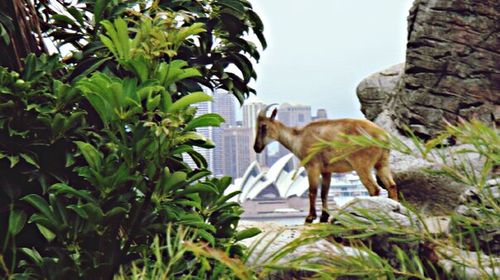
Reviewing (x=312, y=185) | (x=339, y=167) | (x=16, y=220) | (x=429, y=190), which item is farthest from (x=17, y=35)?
(x=429, y=190)

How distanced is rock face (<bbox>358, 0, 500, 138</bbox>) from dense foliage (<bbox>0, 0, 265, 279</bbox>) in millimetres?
3095

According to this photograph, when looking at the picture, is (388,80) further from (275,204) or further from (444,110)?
(275,204)

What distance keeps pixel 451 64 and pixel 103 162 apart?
3.56 meters

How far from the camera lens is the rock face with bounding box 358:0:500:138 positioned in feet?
17.1

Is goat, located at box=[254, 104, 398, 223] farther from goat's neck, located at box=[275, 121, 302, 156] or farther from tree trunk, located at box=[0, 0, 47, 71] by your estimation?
tree trunk, located at box=[0, 0, 47, 71]

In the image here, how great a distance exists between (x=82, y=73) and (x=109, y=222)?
0.55 meters

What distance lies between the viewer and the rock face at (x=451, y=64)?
520 cm

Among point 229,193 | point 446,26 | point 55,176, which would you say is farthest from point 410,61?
point 55,176

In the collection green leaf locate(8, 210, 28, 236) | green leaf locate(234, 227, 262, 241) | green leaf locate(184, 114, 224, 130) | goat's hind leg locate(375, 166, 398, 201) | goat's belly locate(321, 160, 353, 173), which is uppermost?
green leaf locate(184, 114, 224, 130)

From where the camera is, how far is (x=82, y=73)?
2488mm

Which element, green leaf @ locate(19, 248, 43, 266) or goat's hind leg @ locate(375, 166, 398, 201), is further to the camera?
goat's hind leg @ locate(375, 166, 398, 201)

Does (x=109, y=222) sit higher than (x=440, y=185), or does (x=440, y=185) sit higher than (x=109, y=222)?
(x=109, y=222)

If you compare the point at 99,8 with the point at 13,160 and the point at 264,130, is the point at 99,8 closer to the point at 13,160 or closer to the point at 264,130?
the point at 13,160

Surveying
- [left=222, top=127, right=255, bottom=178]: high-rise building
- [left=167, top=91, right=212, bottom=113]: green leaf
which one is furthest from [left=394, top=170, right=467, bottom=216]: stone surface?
[left=167, top=91, right=212, bottom=113]: green leaf
